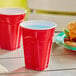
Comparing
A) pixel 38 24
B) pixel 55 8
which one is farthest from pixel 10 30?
pixel 55 8

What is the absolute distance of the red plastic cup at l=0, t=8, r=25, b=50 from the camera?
83 centimetres

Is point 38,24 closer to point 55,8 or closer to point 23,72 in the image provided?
point 23,72

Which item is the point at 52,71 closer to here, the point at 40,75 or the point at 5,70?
the point at 40,75

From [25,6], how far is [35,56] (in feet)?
4.34

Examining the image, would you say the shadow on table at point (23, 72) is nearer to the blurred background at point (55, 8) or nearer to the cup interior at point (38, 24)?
the cup interior at point (38, 24)

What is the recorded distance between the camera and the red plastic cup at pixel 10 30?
0.83 metres

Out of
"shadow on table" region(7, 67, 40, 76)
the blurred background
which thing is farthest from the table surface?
the blurred background

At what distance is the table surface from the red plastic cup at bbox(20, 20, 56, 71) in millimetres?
25

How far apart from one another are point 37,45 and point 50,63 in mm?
119

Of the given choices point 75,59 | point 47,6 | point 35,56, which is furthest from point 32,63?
point 47,6

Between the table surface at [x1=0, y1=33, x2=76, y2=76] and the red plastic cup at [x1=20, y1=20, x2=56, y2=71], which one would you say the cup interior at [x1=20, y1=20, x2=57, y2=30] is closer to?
the red plastic cup at [x1=20, y1=20, x2=56, y2=71]

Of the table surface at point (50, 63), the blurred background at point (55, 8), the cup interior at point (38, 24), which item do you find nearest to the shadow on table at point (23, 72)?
the table surface at point (50, 63)

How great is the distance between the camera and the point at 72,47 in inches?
33.6

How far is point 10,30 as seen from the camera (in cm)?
85
